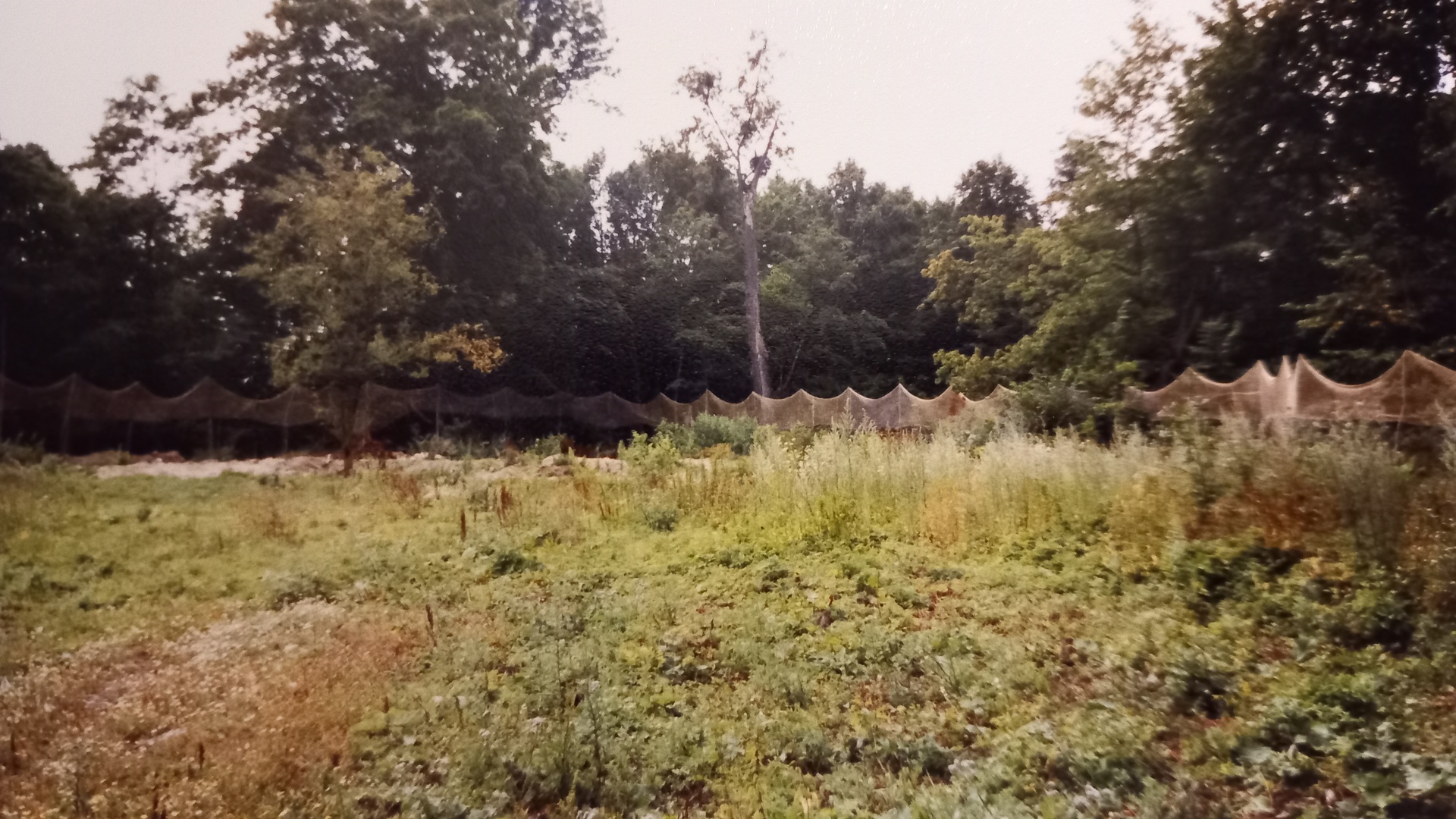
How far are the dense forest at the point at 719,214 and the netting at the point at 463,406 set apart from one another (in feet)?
0.80

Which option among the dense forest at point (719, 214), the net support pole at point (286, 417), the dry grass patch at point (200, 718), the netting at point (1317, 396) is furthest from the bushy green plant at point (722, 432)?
the dry grass patch at point (200, 718)

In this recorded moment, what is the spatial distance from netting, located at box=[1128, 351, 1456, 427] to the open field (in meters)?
1.71

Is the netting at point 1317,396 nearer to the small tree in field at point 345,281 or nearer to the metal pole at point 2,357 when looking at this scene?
the small tree in field at point 345,281

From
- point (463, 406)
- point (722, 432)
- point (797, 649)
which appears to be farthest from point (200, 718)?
point (463, 406)

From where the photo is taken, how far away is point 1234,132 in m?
9.45

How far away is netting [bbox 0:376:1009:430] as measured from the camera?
508cm

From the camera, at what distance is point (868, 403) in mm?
15383

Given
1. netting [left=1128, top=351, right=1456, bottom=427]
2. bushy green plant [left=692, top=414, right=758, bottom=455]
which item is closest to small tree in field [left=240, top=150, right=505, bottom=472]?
bushy green plant [left=692, top=414, right=758, bottom=455]

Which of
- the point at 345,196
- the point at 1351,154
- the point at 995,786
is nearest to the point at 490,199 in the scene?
the point at 345,196

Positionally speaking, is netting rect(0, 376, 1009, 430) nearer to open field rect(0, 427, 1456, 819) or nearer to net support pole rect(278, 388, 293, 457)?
net support pole rect(278, 388, 293, 457)

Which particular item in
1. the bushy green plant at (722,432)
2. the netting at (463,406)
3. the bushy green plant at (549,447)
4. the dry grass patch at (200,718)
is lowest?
the dry grass patch at (200,718)

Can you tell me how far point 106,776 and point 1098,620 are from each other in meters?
4.35

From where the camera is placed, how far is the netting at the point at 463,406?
16.7ft

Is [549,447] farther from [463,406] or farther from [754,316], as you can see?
[754,316]
